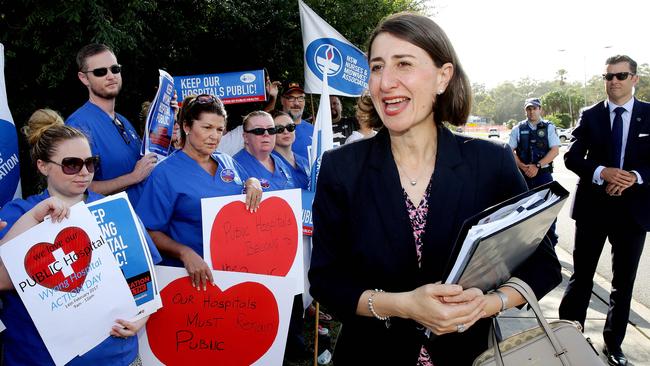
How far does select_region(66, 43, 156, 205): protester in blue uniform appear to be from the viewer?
2.99m

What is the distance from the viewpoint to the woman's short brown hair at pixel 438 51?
1.50 m

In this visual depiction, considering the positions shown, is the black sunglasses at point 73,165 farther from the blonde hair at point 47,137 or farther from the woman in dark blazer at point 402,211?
the woman in dark blazer at point 402,211

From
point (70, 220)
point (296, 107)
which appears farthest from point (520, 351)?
point (296, 107)

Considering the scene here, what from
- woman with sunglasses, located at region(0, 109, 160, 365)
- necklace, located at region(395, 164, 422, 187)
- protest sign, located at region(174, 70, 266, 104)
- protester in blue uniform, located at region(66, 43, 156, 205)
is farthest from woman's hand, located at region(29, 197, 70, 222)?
protest sign, located at region(174, 70, 266, 104)

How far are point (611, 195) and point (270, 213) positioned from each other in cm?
269

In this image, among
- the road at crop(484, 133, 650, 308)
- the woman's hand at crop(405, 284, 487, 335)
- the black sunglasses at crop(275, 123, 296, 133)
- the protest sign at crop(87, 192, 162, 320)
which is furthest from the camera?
the road at crop(484, 133, 650, 308)

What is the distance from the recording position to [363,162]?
1608 mm

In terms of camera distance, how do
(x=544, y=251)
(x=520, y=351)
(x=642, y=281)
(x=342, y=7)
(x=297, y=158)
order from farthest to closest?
1. (x=342, y=7)
2. (x=642, y=281)
3. (x=297, y=158)
4. (x=544, y=251)
5. (x=520, y=351)

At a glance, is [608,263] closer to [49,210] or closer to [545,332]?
[545,332]

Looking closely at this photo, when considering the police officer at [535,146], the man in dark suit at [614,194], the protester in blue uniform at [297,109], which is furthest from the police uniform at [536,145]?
the protester in blue uniform at [297,109]

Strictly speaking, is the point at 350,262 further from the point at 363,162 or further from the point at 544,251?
the point at 544,251

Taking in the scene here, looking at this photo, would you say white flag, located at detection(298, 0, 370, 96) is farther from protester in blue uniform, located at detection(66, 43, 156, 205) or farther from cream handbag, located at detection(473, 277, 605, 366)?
cream handbag, located at detection(473, 277, 605, 366)

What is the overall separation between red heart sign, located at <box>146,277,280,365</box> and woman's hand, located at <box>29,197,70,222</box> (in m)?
0.79

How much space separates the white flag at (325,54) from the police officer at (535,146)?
10.6 feet
